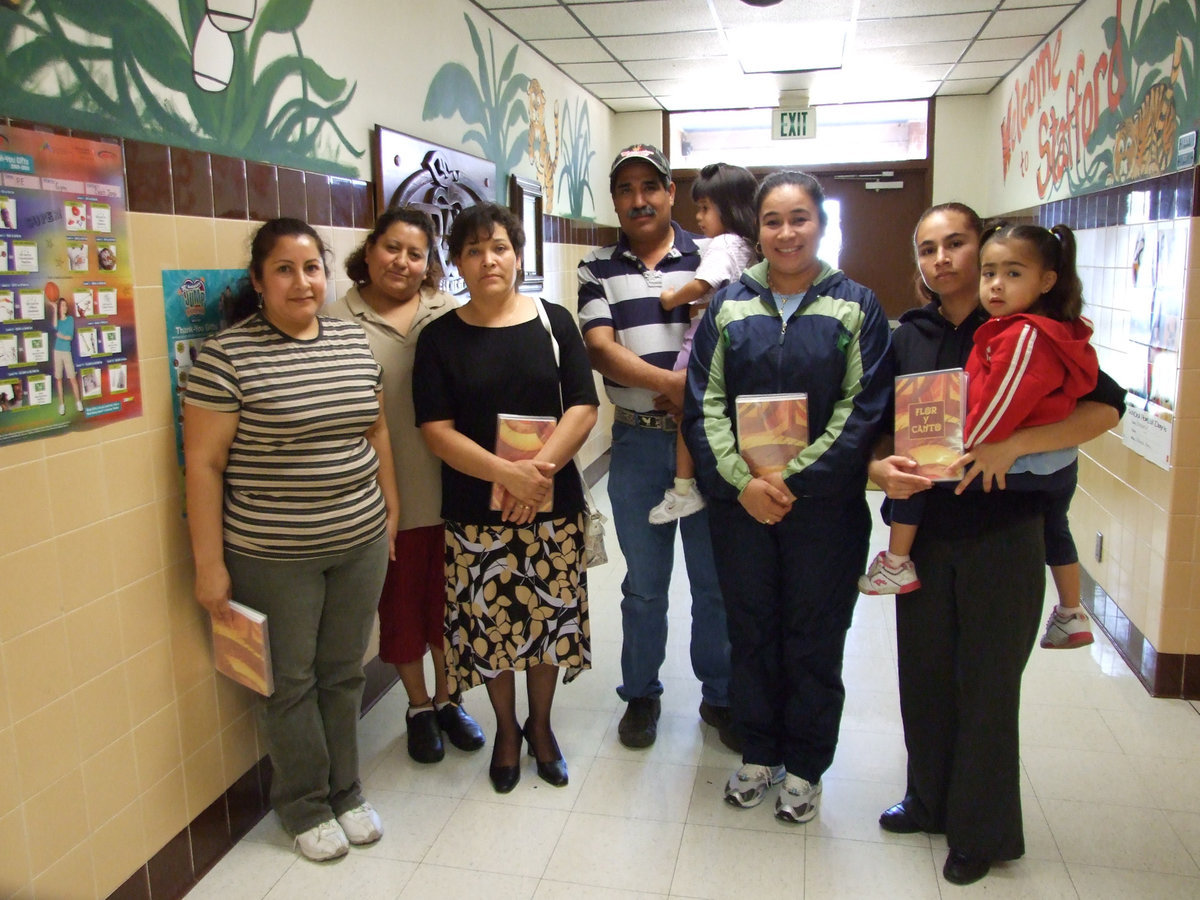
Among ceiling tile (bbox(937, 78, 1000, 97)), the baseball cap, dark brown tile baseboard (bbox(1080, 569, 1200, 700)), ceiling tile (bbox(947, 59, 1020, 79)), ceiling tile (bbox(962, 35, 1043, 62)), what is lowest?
dark brown tile baseboard (bbox(1080, 569, 1200, 700))

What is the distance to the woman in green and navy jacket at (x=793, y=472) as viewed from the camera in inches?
78.4

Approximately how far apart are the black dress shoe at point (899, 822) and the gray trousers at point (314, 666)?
1.27 metres

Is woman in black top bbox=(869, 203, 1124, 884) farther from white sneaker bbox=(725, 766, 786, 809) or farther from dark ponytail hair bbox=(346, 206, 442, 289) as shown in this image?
dark ponytail hair bbox=(346, 206, 442, 289)

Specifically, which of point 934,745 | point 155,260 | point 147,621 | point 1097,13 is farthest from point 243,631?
point 1097,13

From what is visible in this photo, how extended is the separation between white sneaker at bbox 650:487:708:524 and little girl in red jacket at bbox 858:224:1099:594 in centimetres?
72

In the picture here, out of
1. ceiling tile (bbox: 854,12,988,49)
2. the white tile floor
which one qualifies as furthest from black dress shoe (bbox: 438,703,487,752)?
ceiling tile (bbox: 854,12,988,49)

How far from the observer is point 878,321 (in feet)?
6.59

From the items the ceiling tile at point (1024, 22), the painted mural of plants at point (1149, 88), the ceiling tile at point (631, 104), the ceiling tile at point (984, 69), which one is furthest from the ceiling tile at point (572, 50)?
the painted mural of plants at point (1149, 88)

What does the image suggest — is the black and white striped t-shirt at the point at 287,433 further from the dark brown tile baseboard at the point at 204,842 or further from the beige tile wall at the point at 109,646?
the dark brown tile baseboard at the point at 204,842

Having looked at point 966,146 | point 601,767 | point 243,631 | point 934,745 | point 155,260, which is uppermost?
point 966,146

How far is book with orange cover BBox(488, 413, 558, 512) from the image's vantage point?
2119 mm

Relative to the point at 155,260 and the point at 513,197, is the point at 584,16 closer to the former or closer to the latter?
the point at 513,197

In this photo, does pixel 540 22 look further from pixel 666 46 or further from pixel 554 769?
pixel 554 769

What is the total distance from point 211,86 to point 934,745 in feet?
7.15
